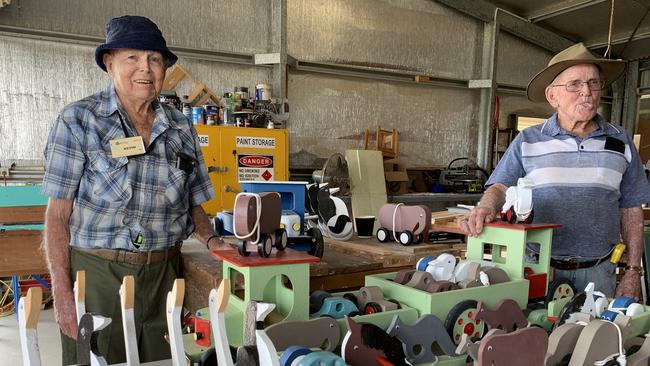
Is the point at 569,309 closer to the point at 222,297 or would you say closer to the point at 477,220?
the point at 477,220

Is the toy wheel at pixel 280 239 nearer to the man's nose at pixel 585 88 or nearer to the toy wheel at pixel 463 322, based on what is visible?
the toy wheel at pixel 463 322

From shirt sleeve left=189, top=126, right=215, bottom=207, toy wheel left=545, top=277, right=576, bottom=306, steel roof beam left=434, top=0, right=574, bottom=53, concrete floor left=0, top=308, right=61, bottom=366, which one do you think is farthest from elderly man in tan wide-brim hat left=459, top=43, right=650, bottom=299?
steel roof beam left=434, top=0, right=574, bottom=53

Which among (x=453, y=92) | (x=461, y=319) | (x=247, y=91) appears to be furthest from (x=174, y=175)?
(x=453, y=92)

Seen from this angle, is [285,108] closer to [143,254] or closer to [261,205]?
[143,254]

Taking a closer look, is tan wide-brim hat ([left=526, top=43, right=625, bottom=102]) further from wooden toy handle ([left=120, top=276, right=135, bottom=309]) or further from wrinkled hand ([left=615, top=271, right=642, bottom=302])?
wooden toy handle ([left=120, top=276, right=135, bottom=309])

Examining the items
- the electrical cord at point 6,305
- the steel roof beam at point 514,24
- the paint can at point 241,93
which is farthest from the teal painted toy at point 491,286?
the steel roof beam at point 514,24

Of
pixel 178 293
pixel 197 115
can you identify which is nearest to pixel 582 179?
pixel 178 293

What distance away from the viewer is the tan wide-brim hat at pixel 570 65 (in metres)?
1.73

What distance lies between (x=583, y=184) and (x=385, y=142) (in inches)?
168

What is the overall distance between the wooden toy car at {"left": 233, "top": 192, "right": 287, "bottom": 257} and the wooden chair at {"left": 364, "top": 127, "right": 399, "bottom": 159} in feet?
15.5

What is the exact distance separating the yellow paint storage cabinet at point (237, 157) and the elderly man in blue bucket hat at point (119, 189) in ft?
8.55

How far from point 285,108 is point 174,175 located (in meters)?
3.57

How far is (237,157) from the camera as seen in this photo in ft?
14.8

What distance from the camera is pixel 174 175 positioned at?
1646mm
